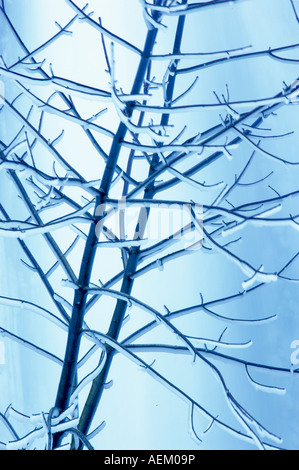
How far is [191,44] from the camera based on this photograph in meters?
1.26

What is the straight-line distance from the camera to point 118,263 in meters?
1.26

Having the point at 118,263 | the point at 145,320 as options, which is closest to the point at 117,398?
the point at 145,320

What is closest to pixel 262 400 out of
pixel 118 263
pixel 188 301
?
pixel 188 301

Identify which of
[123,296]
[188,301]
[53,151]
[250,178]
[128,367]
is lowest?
[123,296]

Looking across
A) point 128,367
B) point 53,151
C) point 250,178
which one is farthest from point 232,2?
point 128,367

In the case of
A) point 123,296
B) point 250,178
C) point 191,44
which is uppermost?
point 191,44

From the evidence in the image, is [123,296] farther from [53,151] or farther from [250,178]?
[250,178]

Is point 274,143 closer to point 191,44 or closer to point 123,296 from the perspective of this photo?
point 191,44

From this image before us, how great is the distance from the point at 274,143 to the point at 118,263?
492mm

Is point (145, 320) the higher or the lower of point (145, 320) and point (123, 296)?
the higher

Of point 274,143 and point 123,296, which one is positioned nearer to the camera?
point 123,296

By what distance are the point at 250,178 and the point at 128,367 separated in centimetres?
55

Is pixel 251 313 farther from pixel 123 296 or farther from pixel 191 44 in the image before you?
pixel 123 296

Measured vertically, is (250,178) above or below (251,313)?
above
